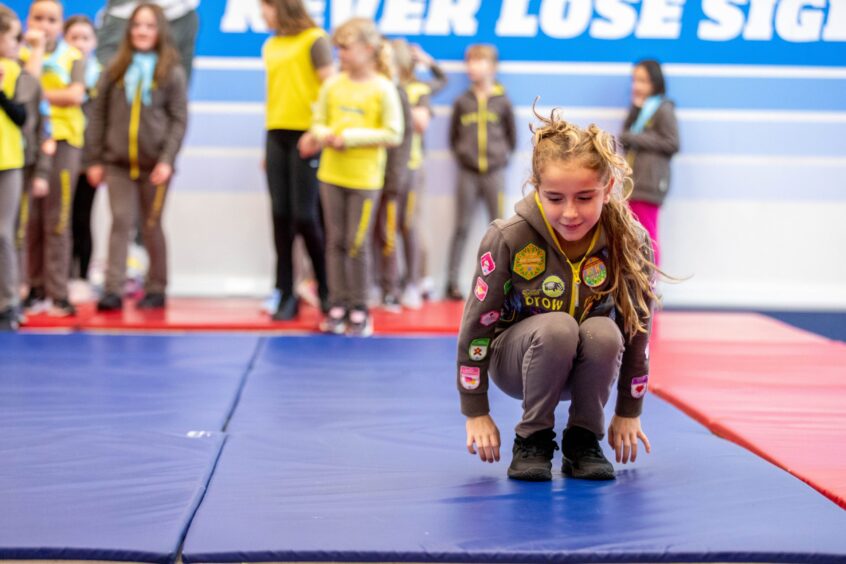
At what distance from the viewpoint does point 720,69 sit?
728 centimetres

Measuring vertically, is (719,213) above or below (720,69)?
below

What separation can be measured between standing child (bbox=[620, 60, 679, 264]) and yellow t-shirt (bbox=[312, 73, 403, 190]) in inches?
66.1

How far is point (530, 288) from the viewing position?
279 centimetres

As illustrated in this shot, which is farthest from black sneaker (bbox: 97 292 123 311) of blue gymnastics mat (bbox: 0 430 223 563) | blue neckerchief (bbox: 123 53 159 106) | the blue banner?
blue gymnastics mat (bbox: 0 430 223 563)

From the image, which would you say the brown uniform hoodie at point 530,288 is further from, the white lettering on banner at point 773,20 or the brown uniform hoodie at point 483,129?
the white lettering on banner at point 773,20

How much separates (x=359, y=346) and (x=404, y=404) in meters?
1.30

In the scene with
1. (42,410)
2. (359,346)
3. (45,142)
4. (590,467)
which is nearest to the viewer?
(590,467)

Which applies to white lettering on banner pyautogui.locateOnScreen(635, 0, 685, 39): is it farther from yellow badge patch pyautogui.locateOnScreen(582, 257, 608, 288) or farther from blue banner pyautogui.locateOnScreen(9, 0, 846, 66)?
yellow badge patch pyautogui.locateOnScreen(582, 257, 608, 288)

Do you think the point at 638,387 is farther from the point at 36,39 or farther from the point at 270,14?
the point at 36,39

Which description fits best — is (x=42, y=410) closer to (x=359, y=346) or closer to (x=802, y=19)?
(x=359, y=346)

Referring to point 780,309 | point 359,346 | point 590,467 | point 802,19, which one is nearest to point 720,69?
point 802,19

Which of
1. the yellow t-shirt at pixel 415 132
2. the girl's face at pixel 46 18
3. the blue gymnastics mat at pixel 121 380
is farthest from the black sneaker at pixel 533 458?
the girl's face at pixel 46 18

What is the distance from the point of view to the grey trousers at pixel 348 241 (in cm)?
537

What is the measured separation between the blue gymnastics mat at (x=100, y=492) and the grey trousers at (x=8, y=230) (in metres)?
2.19
